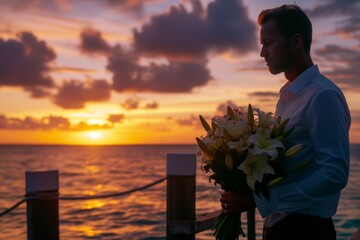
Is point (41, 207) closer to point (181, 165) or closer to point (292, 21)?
point (181, 165)

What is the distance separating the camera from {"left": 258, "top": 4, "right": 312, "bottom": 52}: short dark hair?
2664 millimetres

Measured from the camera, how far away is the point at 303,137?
254 centimetres

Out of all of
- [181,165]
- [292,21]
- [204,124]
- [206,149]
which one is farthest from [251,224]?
[292,21]

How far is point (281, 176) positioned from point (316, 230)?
35 centimetres

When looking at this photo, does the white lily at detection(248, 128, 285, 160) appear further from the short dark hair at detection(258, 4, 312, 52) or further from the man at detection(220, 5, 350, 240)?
the short dark hair at detection(258, 4, 312, 52)

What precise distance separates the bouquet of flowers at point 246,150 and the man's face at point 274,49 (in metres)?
0.28

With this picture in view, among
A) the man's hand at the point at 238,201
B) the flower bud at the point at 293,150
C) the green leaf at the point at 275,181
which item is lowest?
the man's hand at the point at 238,201

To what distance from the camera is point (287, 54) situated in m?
2.67

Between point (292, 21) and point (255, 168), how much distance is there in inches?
33.3

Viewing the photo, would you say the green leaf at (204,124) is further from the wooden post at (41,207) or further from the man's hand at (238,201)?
the wooden post at (41,207)

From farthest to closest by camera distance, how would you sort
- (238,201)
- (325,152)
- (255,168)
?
(238,201)
(255,168)
(325,152)

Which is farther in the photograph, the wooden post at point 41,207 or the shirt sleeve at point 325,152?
the wooden post at point 41,207

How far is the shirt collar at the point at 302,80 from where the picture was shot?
264cm

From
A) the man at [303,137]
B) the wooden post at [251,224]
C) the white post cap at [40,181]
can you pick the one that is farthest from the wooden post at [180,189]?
the man at [303,137]
